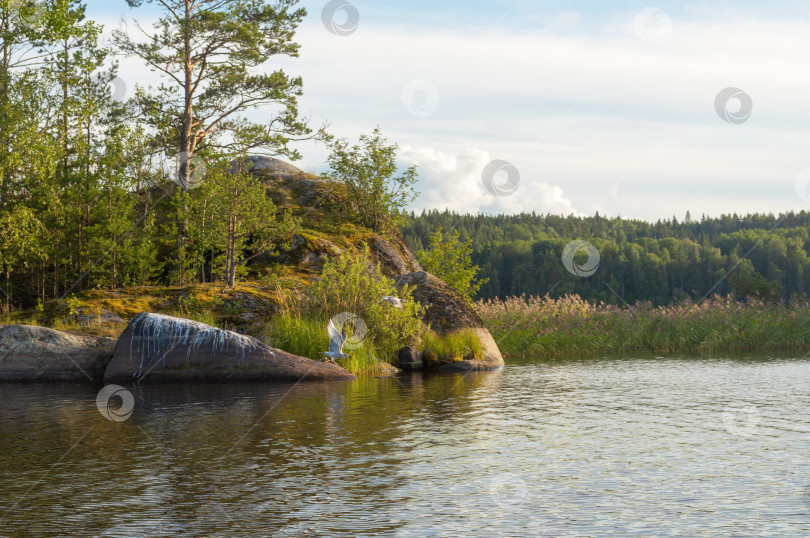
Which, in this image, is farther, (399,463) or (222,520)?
(399,463)

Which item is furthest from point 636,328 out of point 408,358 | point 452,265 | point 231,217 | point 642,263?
point 642,263

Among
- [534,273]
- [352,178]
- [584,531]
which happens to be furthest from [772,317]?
[534,273]

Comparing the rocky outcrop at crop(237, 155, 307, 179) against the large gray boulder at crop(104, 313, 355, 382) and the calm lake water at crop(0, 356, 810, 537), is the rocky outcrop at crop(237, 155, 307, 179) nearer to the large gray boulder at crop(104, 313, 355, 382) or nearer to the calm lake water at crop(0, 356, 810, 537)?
the large gray boulder at crop(104, 313, 355, 382)

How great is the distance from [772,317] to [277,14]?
23.3 m

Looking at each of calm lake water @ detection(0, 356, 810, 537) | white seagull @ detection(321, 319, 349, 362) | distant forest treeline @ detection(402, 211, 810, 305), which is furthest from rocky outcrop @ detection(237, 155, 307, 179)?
distant forest treeline @ detection(402, 211, 810, 305)

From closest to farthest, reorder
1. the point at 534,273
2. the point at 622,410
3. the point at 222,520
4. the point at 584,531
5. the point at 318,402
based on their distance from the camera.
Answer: the point at 584,531
the point at 222,520
the point at 622,410
the point at 318,402
the point at 534,273

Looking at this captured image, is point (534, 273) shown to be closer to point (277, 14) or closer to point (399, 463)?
point (277, 14)

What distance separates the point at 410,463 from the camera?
878 centimetres

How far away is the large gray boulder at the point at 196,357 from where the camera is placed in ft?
60.5

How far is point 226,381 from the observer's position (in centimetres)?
1823

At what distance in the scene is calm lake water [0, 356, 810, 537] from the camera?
6422 millimetres

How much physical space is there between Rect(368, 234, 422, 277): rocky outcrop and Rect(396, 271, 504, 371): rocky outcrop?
4.18 m

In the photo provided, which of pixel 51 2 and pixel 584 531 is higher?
pixel 51 2

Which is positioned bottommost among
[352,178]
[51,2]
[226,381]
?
[226,381]
